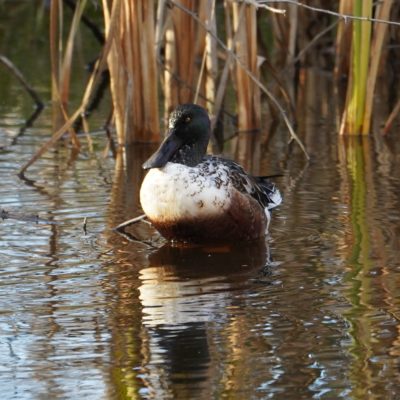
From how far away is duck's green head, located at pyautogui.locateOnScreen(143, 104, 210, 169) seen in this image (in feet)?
20.3

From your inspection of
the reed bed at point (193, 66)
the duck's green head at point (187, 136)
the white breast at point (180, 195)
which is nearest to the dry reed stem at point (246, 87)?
the reed bed at point (193, 66)

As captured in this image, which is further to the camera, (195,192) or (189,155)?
(189,155)

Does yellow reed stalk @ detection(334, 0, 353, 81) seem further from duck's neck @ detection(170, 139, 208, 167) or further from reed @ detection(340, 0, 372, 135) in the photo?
duck's neck @ detection(170, 139, 208, 167)

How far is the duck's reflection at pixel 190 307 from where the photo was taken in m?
4.09

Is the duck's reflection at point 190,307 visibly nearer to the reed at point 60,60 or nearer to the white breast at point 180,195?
the white breast at point 180,195

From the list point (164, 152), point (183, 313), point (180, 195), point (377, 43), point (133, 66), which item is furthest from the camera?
point (377, 43)

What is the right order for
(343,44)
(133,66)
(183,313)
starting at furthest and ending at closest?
(343,44), (133,66), (183,313)

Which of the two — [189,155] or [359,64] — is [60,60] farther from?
[189,155]

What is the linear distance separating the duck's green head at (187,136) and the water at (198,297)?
465 mm

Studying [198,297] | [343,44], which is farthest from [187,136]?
[343,44]

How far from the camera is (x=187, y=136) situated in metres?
6.27

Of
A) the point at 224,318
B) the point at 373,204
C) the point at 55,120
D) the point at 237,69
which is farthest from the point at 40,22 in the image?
the point at 224,318

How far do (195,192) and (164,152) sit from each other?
301mm

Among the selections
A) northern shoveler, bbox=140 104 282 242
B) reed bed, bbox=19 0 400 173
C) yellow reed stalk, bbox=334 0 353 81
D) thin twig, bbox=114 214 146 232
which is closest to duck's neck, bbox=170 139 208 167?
northern shoveler, bbox=140 104 282 242
